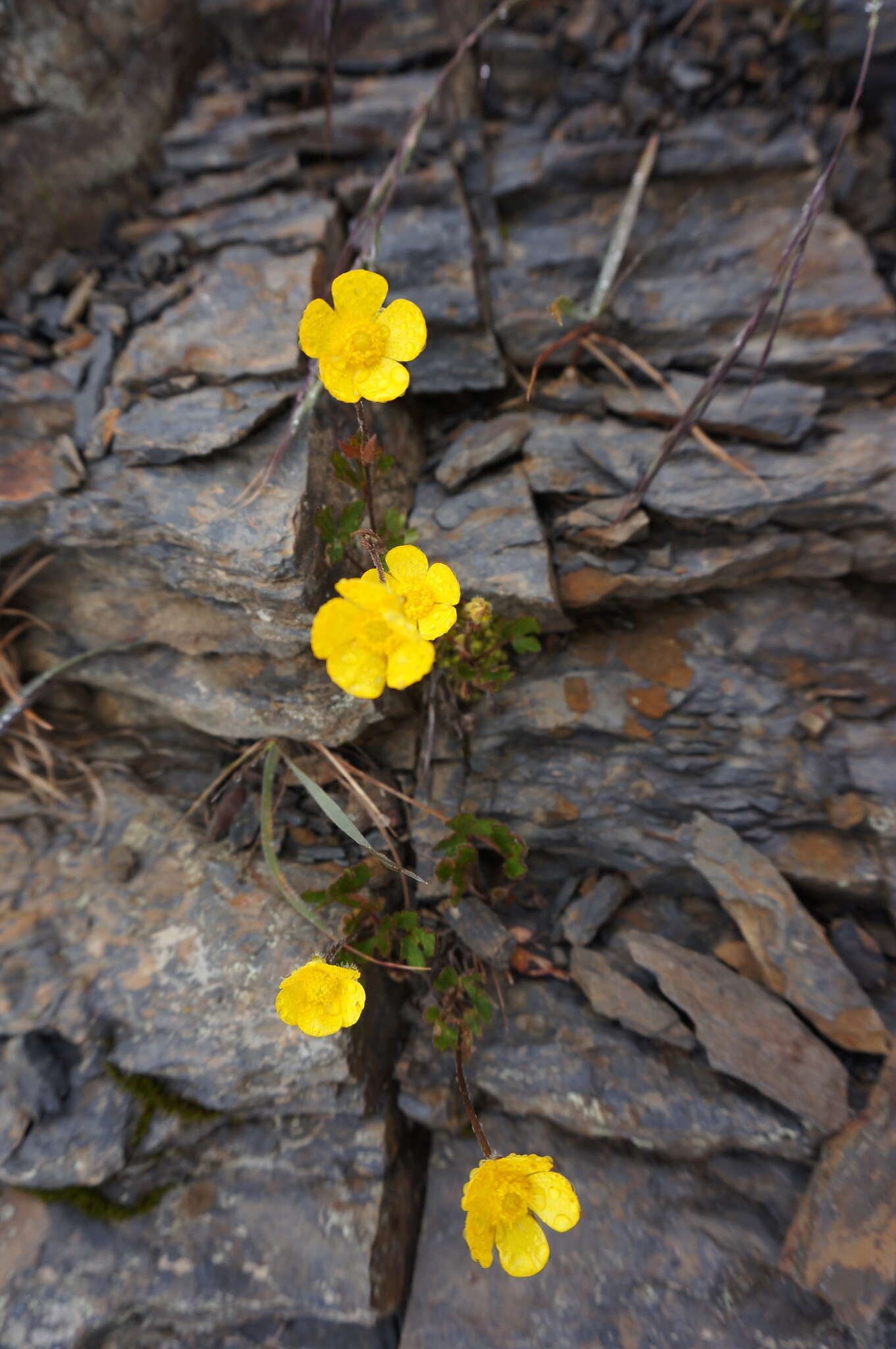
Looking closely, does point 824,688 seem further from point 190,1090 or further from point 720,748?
point 190,1090

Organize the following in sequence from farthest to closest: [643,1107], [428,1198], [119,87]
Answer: [119,87], [428,1198], [643,1107]

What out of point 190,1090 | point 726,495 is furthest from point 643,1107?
point 726,495

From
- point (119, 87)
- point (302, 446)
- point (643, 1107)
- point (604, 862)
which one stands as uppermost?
point (119, 87)

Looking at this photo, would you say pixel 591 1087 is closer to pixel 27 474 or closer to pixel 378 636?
pixel 378 636

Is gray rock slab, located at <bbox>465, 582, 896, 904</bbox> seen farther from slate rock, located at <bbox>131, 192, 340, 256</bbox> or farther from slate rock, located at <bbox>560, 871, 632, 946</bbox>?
slate rock, located at <bbox>131, 192, 340, 256</bbox>

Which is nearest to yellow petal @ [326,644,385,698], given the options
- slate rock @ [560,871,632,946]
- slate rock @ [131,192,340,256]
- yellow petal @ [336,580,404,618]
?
yellow petal @ [336,580,404,618]

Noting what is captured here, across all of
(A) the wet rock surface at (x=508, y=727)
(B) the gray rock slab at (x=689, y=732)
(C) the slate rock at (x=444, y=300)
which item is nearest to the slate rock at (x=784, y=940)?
A: (A) the wet rock surface at (x=508, y=727)

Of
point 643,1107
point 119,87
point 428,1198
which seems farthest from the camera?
point 119,87
